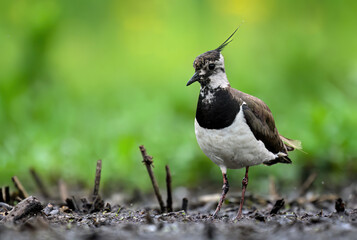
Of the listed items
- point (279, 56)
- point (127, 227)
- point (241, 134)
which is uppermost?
point (279, 56)

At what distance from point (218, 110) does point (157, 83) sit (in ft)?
23.8

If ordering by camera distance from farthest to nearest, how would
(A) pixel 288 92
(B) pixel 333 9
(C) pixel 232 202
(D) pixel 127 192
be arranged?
(B) pixel 333 9 < (A) pixel 288 92 < (D) pixel 127 192 < (C) pixel 232 202

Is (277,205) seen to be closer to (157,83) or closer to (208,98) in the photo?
(208,98)

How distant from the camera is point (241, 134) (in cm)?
454

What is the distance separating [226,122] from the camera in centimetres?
453

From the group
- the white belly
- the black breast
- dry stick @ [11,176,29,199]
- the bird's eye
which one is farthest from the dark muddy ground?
the bird's eye

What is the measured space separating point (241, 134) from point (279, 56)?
6998mm

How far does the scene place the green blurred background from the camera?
7070 millimetres

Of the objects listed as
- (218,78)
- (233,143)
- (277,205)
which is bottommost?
(277,205)

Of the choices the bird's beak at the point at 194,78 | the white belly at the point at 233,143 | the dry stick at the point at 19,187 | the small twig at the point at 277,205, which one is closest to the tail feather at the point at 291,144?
the white belly at the point at 233,143

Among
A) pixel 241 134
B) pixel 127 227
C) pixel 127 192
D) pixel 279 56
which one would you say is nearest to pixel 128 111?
pixel 127 192

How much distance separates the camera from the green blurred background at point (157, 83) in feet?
23.2

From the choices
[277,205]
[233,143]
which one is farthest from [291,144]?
[233,143]

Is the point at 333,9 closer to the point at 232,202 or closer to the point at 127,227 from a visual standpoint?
the point at 232,202
